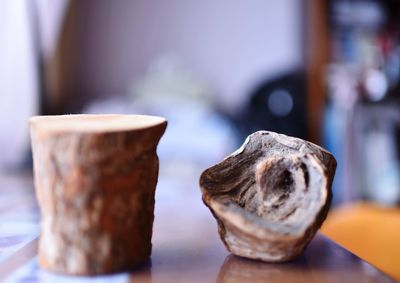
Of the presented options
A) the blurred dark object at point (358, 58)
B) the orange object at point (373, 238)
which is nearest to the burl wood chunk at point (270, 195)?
the orange object at point (373, 238)

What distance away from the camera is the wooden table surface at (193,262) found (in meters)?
0.58

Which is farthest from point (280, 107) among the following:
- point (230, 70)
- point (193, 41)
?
point (193, 41)

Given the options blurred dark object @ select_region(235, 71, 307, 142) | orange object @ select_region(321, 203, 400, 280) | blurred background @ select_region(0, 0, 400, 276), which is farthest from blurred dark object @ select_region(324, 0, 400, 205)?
orange object @ select_region(321, 203, 400, 280)

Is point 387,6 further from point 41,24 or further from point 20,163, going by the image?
point 20,163

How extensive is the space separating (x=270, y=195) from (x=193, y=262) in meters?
0.12

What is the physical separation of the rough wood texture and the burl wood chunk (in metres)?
0.10

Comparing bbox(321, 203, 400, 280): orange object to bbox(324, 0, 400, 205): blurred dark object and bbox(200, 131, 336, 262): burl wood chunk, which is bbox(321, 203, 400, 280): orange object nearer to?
bbox(200, 131, 336, 262): burl wood chunk

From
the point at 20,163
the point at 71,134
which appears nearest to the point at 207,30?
the point at 20,163

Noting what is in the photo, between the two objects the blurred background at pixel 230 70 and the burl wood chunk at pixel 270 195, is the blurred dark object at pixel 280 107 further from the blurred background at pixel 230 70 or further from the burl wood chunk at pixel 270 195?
the burl wood chunk at pixel 270 195

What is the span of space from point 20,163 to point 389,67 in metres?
1.90

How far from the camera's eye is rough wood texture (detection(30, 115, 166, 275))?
0.55 m

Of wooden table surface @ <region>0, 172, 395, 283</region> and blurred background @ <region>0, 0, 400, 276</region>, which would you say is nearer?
wooden table surface @ <region>0, 172, 395, 283</region>

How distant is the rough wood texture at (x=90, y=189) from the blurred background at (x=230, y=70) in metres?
1.70

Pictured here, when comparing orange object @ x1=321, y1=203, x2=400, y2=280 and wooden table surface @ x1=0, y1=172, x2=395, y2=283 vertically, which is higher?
wooden table surface @ x1=0, y1=172, x2=395, y2=283
